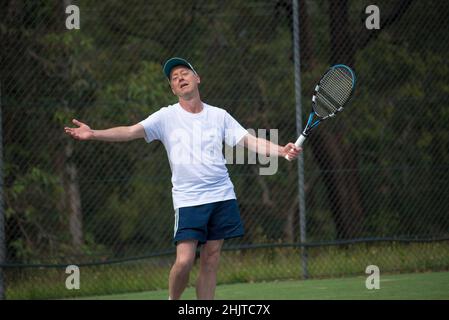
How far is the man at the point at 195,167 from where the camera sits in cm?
603

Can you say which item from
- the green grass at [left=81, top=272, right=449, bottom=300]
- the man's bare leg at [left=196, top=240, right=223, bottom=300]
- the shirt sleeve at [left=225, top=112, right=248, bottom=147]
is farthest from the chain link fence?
the shirt sleeve at [left=225, top=112, right=248, bottom=147]

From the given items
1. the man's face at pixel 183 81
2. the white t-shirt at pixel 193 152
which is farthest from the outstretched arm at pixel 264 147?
the man's face at pixel 183 81

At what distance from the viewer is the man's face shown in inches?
240

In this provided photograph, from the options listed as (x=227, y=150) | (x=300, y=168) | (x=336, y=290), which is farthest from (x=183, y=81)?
(x=227, y=150)

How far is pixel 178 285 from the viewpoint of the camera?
241 inches

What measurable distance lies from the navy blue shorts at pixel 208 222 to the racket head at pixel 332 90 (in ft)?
2.87

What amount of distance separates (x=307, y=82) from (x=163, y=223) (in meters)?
2.68

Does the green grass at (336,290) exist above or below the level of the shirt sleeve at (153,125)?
below

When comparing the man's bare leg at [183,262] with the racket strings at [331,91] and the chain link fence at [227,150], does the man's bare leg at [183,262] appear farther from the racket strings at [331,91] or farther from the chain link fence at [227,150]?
the chain link fence at [227,150]

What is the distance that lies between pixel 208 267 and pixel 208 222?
301mm

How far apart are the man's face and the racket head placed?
83cm

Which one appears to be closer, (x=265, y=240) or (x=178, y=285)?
(x=178, y=285)
